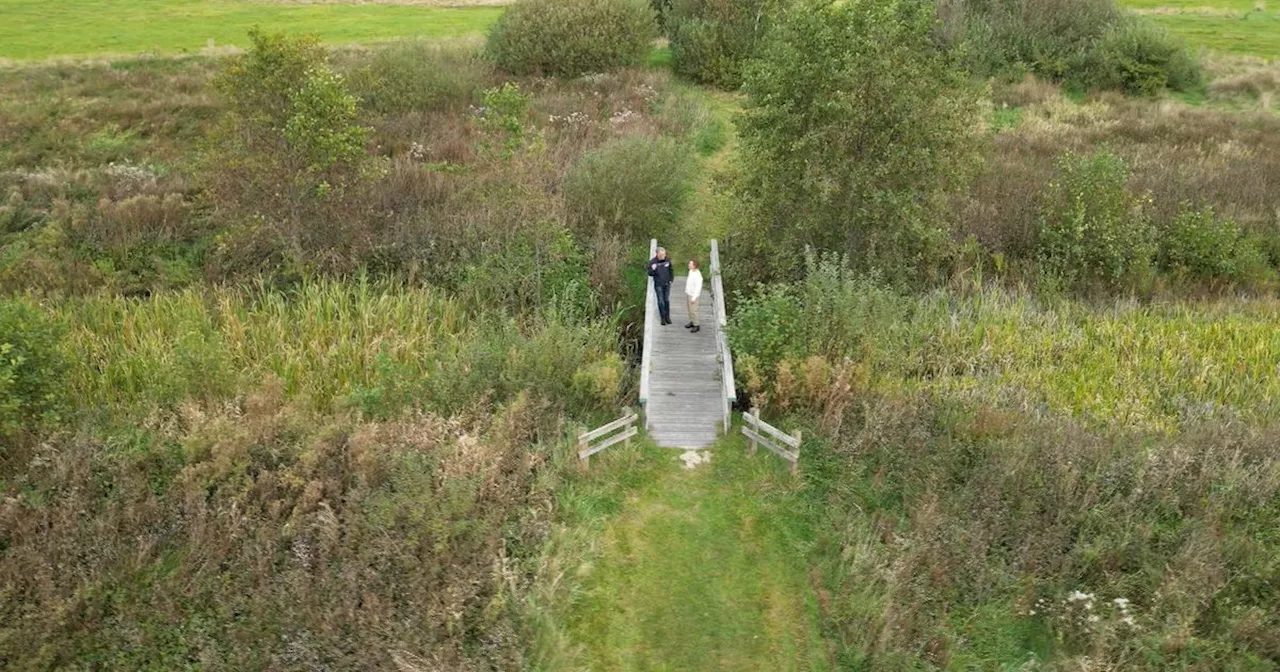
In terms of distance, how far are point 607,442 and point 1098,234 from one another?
14.7m

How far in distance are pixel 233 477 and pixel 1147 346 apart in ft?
55.9

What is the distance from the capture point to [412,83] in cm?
2945

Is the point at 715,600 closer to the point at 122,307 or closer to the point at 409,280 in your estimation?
the point at 409,280

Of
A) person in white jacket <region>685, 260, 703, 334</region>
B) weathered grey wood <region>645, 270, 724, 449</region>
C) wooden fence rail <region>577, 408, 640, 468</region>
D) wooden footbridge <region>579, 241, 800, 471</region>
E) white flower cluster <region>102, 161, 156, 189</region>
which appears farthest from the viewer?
white flower cluster <region>102, 161, 156, 189</region>

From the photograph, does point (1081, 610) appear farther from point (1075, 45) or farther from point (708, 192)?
point (1075, 45)

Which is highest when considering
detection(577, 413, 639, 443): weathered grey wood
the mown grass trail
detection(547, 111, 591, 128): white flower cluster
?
detection(547, 111, 591, 128): white flower cluster

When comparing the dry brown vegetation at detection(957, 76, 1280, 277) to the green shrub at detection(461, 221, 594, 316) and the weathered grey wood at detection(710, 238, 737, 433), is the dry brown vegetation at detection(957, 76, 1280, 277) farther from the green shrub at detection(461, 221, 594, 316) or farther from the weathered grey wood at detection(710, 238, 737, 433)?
the green shrub at detection(461, 221, 594, 316)

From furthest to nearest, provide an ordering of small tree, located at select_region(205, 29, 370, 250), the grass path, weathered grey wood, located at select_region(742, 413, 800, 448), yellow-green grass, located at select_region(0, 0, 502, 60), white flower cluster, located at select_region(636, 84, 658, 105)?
yellow-green grass, located at select_region(0, 0, 502, 60), white flower cluster, located at select_region(636, 84, 658, 105), the grass path, small tree, located at select_region(205, 29, 370, 250), weathered grey wood, located at select_region(742, 413, 800, 448)

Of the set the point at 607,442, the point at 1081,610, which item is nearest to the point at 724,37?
the point at 607,442

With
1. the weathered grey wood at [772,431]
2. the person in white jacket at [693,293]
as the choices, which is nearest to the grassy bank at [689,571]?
the weathered grey wood at [772,431]

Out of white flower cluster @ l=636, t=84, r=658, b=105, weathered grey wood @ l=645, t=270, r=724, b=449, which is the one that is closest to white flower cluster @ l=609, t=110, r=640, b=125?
white flower cluster @ l=636, t=84, r=658, b=105

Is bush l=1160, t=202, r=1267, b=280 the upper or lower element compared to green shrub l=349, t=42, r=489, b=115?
lower

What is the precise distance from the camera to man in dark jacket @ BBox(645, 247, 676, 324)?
16.0 metres

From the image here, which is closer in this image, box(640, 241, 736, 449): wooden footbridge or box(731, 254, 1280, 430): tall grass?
box(640, 241, 736, 449): wooden footbridge
